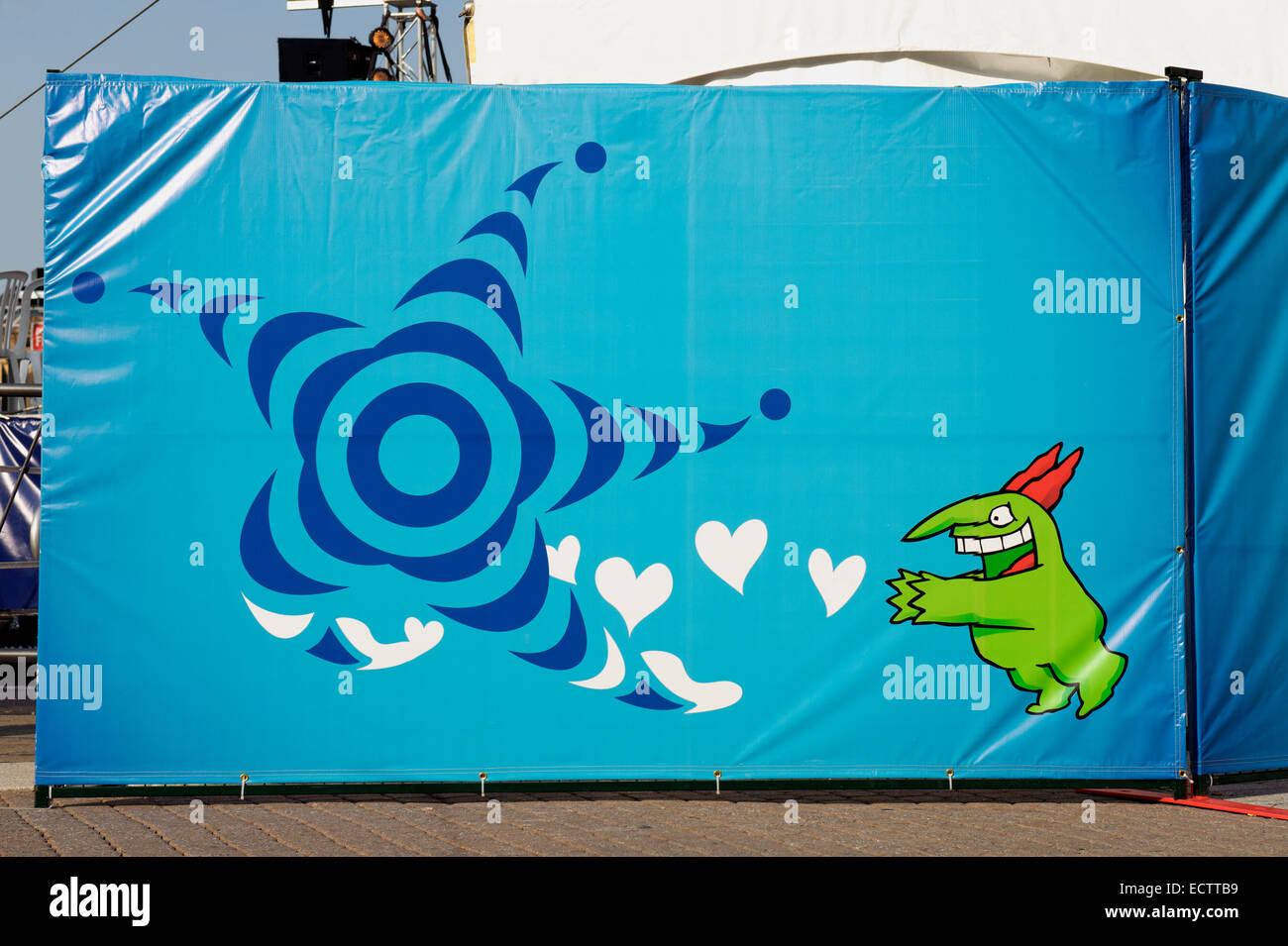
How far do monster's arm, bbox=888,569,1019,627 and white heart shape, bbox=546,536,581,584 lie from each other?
4.93 feet

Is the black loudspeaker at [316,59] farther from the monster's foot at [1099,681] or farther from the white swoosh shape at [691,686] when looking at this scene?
the monster's foot at [1099,681]

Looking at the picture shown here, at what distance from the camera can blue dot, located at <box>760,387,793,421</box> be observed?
20.2ft

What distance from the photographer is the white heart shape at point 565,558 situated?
20.1 ft

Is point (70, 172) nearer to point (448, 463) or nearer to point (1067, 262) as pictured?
point (448, 463)

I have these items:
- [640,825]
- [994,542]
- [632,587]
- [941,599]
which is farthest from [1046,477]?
[640,825]

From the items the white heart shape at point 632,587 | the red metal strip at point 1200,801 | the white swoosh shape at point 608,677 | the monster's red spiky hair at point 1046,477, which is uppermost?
the monster's red spiky hair at point 1046,477

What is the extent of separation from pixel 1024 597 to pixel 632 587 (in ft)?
6.19

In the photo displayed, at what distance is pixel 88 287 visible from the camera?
19.9 ft

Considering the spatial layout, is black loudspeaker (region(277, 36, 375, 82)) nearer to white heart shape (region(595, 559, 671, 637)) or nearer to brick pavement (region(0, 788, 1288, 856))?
white heart shape (region(595, 559, 671, 637))

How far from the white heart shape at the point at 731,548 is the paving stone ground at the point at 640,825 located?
3.28 feet

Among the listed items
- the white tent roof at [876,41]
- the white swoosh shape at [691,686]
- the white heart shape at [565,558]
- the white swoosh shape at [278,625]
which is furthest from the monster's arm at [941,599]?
the white tent roof at [876,41]

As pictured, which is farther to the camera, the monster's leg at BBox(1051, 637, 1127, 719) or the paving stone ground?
the monster's leg at BBox(1051, 637, 1127, 719)

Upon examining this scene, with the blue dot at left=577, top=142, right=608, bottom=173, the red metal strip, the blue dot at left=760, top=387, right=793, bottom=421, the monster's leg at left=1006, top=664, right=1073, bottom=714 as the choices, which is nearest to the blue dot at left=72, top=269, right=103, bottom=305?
the blue dot at left=577, top=142, right=608, bottom=173

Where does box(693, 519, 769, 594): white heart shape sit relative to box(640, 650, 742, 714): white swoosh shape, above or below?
above
